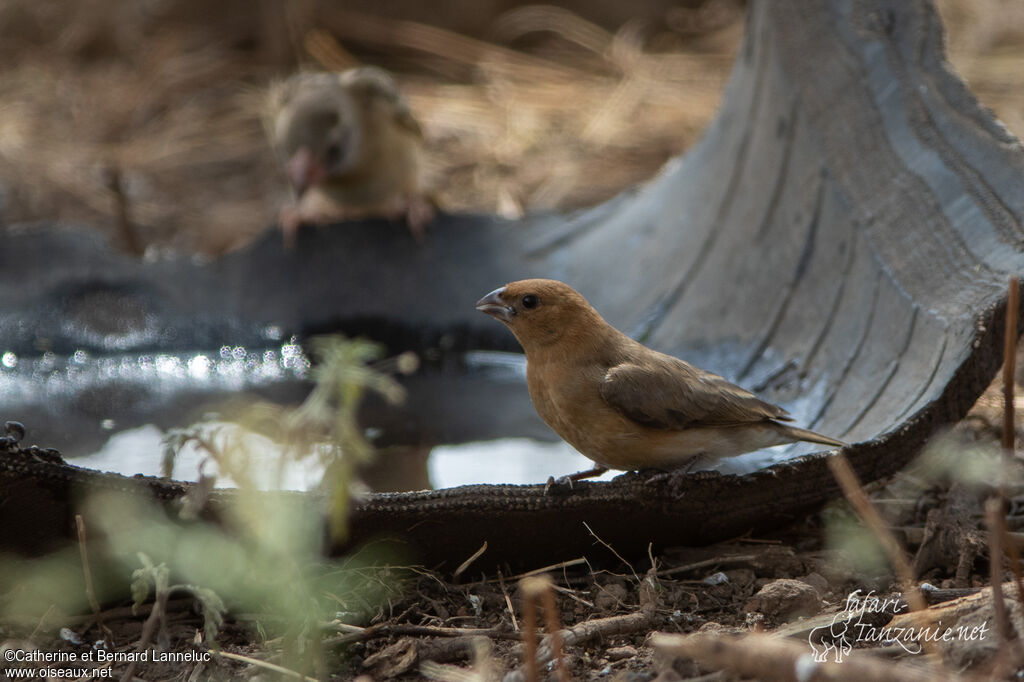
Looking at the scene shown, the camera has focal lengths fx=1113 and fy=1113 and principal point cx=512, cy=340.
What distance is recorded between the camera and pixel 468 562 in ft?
10.4

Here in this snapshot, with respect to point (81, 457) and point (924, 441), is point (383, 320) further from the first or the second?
point (924, 441)

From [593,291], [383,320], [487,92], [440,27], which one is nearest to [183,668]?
[383,320]

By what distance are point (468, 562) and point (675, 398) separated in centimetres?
83

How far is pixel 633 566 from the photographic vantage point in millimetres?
3369

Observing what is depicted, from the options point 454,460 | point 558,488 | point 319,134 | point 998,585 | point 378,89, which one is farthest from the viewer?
point 378,89

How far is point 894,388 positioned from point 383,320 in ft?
8.35

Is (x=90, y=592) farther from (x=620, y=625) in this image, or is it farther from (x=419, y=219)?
(x=419, y=219)

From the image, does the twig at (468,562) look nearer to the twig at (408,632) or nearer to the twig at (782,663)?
the twig at (408,632)

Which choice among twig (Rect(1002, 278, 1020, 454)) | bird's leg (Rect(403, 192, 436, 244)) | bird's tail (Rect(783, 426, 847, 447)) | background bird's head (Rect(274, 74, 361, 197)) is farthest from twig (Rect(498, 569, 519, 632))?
background bird's head (Rect(274, 74, 361, 197))

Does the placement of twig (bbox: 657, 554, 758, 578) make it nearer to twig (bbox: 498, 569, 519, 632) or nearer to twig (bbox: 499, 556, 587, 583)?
twig (bbox: 499, 556, 587, 583)

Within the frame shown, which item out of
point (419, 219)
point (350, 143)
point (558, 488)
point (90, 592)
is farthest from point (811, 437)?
point (350, 143)

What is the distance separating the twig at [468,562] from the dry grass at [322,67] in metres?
4.70

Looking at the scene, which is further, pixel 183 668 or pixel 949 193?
pixel 949 193

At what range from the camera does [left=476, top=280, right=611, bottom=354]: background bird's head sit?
3.63m
